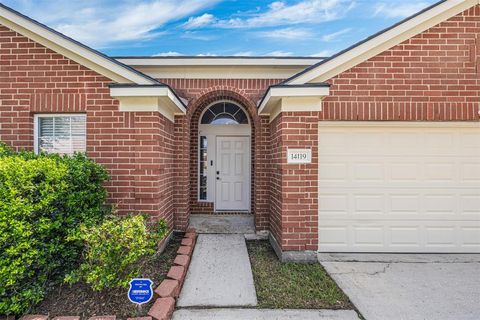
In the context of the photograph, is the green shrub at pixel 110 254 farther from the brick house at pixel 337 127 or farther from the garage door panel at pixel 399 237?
the garage door panel at pixel 399 237

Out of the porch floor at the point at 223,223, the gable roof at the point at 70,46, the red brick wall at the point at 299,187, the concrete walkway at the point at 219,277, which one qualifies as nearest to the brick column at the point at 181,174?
the porch floor at the point at 223,223

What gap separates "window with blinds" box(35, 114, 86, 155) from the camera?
505cm

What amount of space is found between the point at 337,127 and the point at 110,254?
436cm

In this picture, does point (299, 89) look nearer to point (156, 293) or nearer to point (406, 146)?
point (406, 146)

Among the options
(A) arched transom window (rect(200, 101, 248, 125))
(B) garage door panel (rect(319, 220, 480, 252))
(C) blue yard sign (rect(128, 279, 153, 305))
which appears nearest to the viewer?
(C) blue yard sign (rect(128, 279, 153, 305))

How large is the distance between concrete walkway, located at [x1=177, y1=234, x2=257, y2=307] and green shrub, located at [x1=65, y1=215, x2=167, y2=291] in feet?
2.81

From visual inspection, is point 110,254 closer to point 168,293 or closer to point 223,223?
point 168,293

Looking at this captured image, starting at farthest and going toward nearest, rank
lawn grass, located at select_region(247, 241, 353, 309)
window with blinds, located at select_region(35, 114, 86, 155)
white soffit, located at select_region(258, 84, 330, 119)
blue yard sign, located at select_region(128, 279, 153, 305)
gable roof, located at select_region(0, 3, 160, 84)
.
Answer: window with blinds, located at select_region(35, 114, 86, 155) < gable roof, located at select_region(0, 3, 160, 84) < white soffit, located at select_region(258, 84, 330, 119) < lawn grass, located at select_region(247, 241, 353, 309) < blue yard sign, located at select_region(128, 279, 153, 305)

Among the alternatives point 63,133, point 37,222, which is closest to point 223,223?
point 63,133

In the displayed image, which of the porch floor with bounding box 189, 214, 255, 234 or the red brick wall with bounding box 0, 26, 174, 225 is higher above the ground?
the red brick wall with bounding box 0, 26, 174, 225

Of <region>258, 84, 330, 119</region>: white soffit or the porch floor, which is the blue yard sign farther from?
<region>258, 84, 330, 119</region>: white soffit

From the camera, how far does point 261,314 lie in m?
3.20

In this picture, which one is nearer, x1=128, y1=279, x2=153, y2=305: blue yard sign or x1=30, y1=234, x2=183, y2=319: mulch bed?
x1=128, y1=279, x2=153, y2=305: blue yard sign

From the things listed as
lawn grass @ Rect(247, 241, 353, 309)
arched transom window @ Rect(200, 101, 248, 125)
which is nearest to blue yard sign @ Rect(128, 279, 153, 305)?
lawn grass @ Rect(247, 241, 353, 309)
